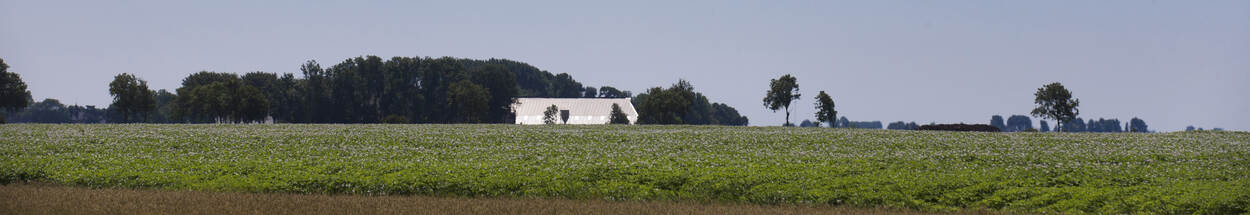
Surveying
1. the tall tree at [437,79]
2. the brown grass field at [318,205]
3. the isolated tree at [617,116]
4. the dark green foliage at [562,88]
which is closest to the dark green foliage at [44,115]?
the dark green foliage at [562,88]

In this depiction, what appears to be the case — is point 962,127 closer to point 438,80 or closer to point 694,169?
point 694,169

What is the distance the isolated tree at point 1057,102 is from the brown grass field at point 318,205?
227 ft

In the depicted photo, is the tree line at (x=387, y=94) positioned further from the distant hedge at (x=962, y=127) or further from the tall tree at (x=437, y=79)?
the distant hedge at (x=962, y=127)

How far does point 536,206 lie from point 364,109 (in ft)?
331

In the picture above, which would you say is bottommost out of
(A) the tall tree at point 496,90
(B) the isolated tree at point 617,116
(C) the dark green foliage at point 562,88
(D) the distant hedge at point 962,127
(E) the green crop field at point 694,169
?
(E) the green crop field at point 694,169

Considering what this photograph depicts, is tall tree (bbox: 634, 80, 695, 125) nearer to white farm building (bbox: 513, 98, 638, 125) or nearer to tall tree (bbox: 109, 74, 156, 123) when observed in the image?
white farm building (bbox: 513, 98, 638, 125)

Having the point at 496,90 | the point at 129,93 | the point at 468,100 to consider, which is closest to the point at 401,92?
the point at 496,90

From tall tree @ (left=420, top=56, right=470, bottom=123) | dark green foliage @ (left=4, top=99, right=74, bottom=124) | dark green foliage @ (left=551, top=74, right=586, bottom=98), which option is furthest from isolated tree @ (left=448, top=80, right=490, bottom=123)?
dark green foliage @ (left=4, top=99, right=74, bottom=124)

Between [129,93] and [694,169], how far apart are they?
81230 mm

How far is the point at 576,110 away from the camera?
13425cm

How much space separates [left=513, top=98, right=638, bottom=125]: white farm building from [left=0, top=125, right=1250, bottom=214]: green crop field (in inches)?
3373

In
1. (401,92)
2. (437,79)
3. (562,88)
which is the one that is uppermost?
(562,88)

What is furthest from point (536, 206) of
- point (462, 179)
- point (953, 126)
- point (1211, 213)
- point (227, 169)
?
point (953, 126)

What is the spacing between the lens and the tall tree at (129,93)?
89688 millimetres
